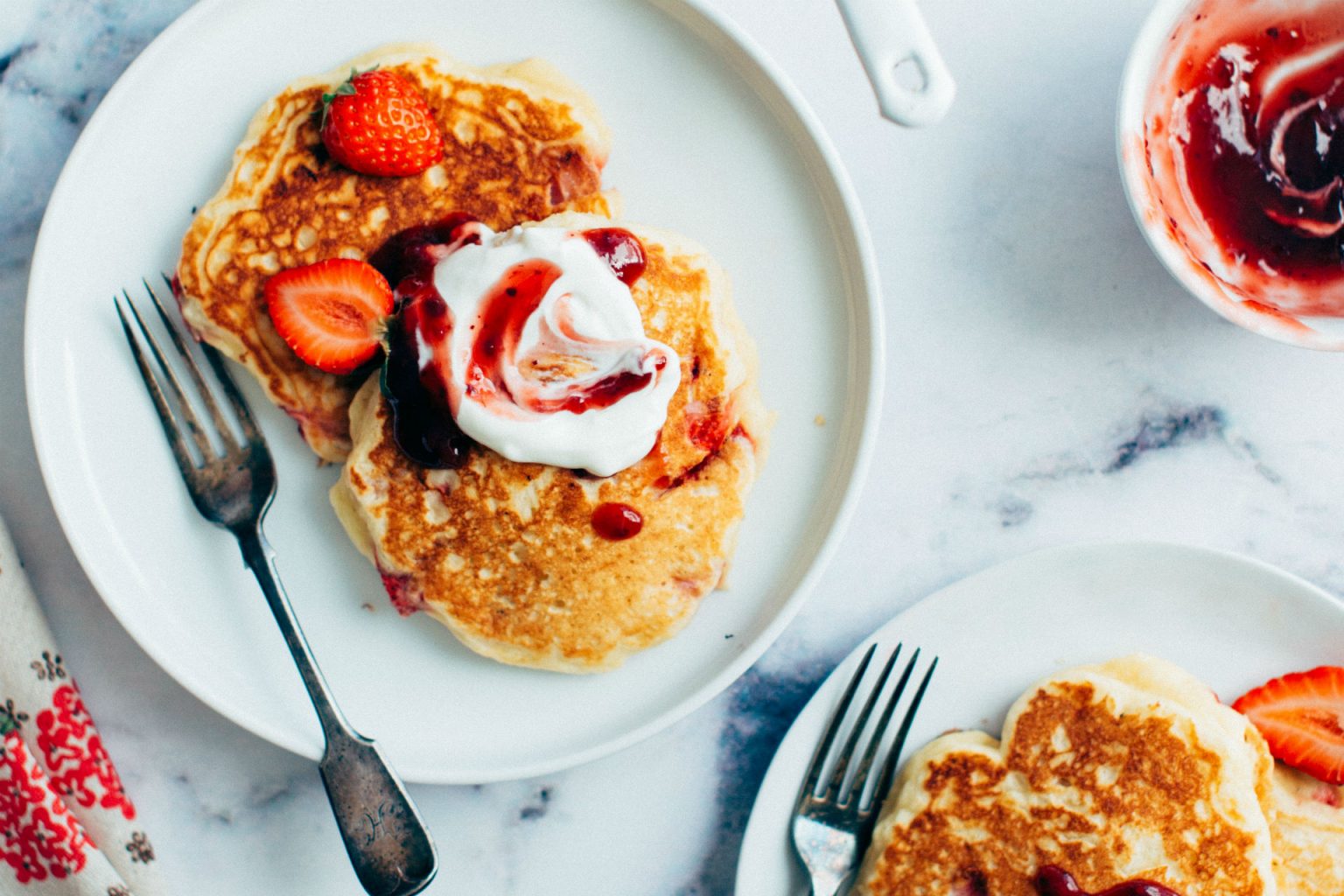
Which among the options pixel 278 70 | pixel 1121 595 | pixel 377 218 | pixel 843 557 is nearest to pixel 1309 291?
pixel 1121 595

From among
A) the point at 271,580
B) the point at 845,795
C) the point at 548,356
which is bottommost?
the point at 845,795

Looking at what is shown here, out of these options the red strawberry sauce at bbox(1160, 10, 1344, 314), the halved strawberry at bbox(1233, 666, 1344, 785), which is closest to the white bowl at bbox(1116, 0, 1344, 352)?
the red strawberry sauce at bbox(1160, 10, 1344, 314)

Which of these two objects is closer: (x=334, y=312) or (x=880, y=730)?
(x=334, y=312)

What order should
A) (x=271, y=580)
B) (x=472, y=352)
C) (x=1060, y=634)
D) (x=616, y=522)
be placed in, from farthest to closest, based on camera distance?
(x=1060, y=634) < (x=271, y=580) < (x=616, y=522) < (x=472, y=352)

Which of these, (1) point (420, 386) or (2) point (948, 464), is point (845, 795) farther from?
(1) point (420, 386)

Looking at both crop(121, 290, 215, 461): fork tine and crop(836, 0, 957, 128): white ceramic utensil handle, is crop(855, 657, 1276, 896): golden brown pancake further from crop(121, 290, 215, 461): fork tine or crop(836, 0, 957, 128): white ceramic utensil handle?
crop(121, 290, 215, 461): fork tine

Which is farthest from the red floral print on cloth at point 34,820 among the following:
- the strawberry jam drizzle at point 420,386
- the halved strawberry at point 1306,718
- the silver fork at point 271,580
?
the halved strawberry at point 1306,718

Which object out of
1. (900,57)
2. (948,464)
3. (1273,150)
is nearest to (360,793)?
(948,464)
